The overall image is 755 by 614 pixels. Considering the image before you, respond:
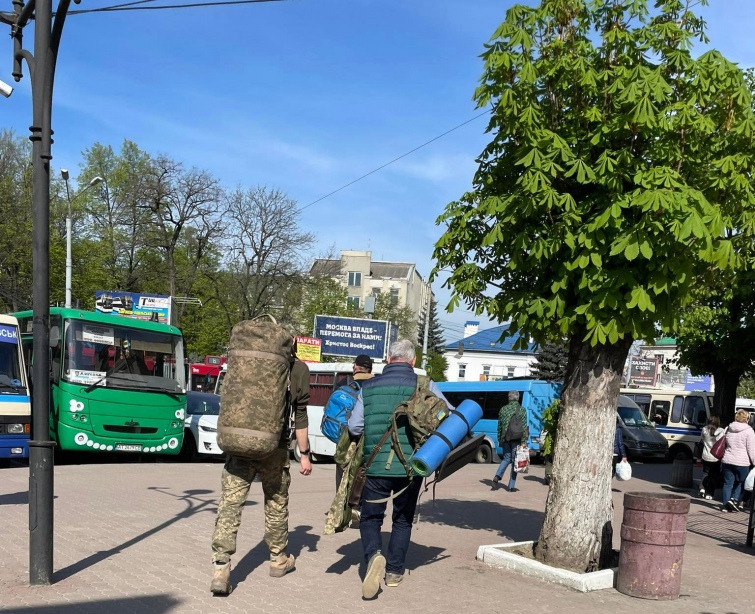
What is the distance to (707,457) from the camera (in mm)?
16500

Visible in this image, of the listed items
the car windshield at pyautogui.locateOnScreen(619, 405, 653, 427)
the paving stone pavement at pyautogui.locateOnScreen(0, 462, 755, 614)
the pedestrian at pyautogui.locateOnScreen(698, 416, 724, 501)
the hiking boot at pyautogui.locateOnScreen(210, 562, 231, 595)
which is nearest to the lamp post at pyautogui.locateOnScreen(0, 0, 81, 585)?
the paving stone pavement at pyautogui.locateOnScreen(0, 462, 755, 614)

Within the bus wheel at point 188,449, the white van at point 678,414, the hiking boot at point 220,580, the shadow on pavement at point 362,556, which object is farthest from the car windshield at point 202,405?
the white van at point 678,414

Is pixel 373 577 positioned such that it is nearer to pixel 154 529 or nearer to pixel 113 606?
pixel 113 606

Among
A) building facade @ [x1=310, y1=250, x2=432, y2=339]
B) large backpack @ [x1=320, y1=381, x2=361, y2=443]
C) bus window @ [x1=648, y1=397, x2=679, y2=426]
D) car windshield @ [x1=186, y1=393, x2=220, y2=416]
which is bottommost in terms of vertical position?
bus window @ [x1=648, y1=397, x2=679, y2=426]

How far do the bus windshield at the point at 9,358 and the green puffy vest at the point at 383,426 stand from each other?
32.3 ft

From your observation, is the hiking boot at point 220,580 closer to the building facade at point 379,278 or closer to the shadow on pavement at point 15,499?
the shadow on pavement at point 15,499

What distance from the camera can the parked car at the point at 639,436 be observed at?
2834 centimetres

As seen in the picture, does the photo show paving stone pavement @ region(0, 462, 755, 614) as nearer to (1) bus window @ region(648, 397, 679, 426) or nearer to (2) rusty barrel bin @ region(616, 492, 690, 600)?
(2) rusty barrel bin @ region(616, 492, 690, 600)

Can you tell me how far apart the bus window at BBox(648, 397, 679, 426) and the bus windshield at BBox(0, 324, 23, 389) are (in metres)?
23.8

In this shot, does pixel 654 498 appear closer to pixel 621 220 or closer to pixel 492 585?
pixel 492 585

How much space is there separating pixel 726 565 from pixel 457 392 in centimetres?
1991

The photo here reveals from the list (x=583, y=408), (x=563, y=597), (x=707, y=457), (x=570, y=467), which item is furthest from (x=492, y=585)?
(x=707, y=457)

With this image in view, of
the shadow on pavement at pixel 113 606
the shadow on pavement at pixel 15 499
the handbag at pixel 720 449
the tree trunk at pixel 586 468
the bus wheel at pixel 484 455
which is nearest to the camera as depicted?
the shadow on pavement at pixel 113 606

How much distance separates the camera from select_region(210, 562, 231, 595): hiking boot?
18.6 feet
